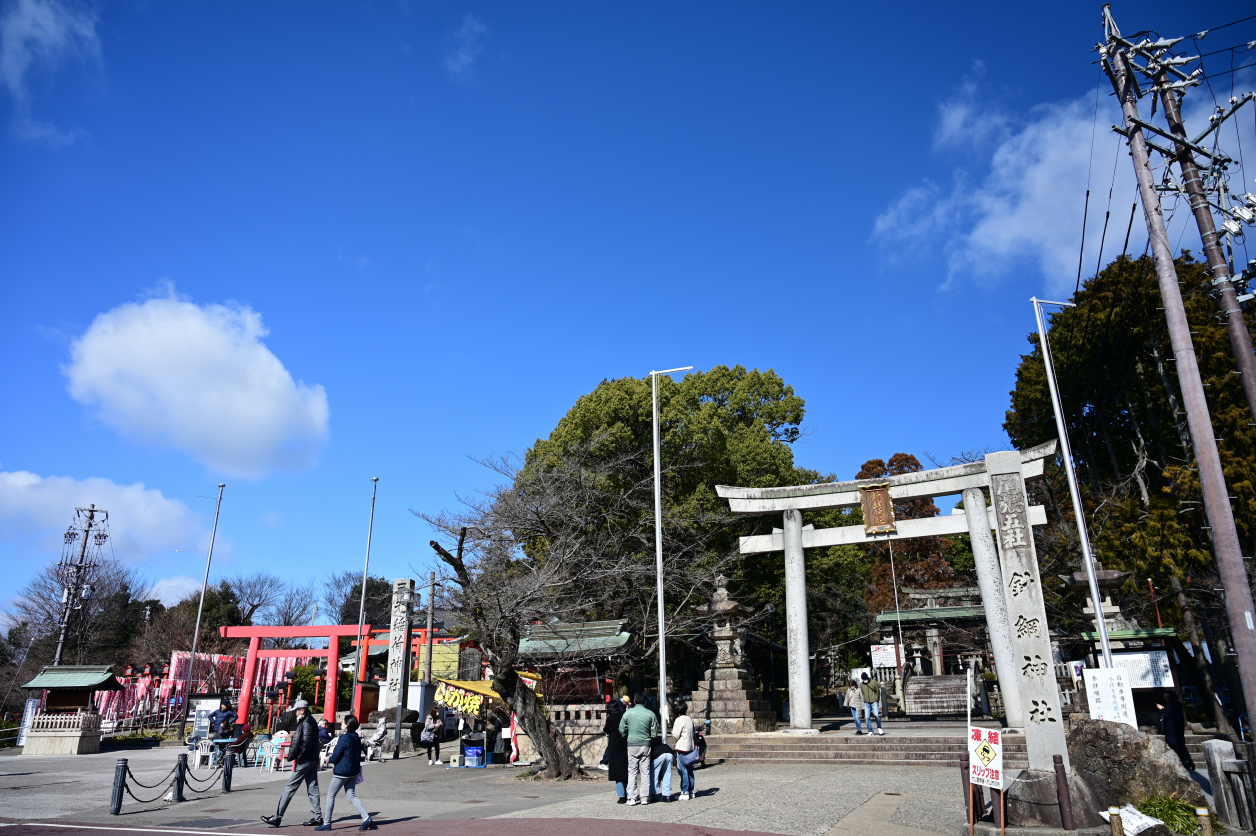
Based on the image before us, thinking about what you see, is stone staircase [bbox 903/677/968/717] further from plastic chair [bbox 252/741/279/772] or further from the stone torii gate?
plastic chair [bbox 252/741/279/772]

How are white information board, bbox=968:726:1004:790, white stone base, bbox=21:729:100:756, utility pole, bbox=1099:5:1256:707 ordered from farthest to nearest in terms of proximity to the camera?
white stone base, bbox=21:729:100:756
utility pole, bbox=1099:5:1256:707
white information board, bbox=968:726:1004:790

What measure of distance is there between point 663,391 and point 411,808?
1768 cm

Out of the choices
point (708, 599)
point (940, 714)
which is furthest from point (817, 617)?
point (708, 599)

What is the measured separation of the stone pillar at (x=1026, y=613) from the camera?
13414 millimetres

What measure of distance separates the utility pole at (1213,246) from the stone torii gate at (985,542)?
5.29 m

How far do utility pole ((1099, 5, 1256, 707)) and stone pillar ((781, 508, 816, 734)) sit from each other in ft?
35.1

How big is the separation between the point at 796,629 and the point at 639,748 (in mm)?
9847

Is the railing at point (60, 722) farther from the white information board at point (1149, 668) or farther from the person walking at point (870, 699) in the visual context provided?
the white information board at point (1149, 668)

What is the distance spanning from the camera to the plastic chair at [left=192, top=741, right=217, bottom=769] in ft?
62.4

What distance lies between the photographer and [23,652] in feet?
138

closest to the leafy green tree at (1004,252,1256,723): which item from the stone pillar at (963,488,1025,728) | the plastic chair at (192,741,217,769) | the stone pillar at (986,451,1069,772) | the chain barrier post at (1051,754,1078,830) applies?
the stone pillar at (963,488,1025,728)

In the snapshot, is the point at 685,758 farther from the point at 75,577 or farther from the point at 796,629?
the point at 75,577

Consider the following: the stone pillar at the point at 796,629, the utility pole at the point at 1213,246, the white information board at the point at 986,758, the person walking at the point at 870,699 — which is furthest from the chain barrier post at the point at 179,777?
the utility pole at the point at 1213,246

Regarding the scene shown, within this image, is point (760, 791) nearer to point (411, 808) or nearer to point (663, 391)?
point (411, 808)
